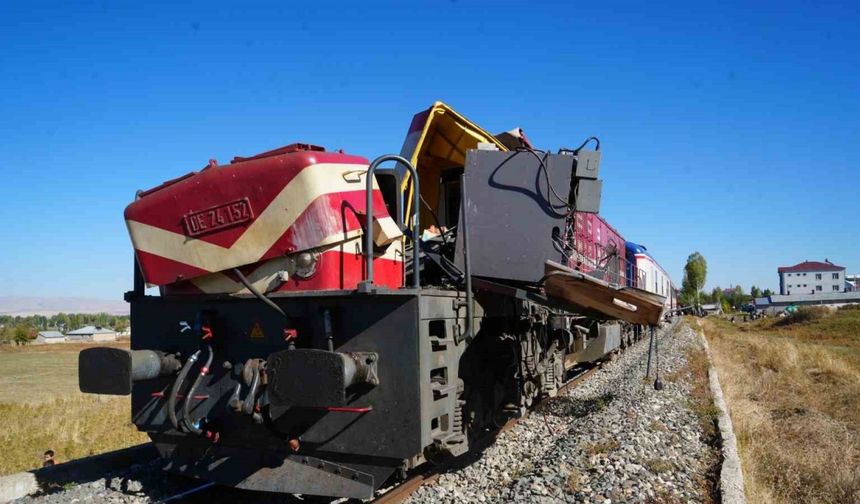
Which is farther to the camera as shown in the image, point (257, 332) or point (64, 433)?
point (64, 433)

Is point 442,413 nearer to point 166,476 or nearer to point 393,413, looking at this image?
point 393,413

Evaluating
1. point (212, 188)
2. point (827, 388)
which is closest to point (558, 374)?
point (212, 188)

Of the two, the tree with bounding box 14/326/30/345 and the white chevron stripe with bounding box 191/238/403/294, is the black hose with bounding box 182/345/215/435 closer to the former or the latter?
the white chevron stripe with bounding box 191/238/403/294

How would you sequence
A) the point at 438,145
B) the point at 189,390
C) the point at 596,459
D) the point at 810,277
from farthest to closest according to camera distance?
1. the point at 810,277
2. the point at 438,145
3. the point at 596,459
4. the point at 189,390

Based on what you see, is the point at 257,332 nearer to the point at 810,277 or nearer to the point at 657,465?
the point at 657,465

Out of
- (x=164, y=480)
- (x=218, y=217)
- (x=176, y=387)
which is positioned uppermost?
(x=218, y=217)

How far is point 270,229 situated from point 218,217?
1.53ft

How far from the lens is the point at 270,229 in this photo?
4.47m

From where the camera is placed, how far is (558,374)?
7906mm

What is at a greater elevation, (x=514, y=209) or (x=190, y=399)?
(x=514, y=209)

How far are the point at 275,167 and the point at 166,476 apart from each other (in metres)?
3.19

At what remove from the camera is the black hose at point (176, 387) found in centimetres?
431

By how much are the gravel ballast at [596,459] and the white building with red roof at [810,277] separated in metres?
134

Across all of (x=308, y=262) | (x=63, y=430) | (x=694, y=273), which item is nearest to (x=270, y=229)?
(x=308, y=262)
